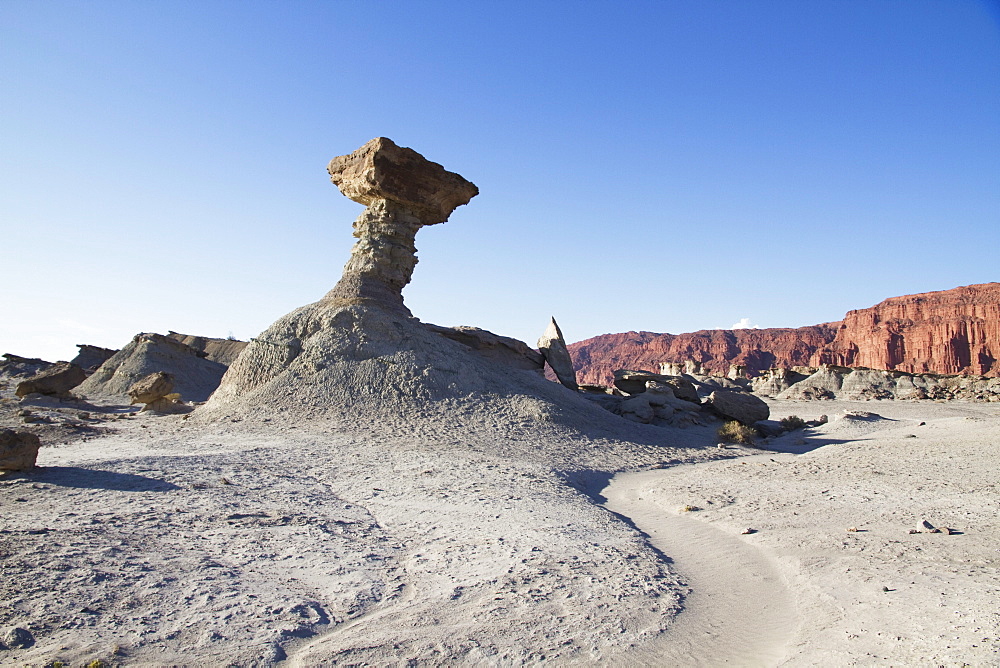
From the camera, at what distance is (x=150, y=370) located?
29359mm

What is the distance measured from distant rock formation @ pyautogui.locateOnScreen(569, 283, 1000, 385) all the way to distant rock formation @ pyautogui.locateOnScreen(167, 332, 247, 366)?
38.5 metres

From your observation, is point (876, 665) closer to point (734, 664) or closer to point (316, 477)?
→ point (734, 664)

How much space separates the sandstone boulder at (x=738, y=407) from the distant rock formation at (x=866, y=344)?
37332mm

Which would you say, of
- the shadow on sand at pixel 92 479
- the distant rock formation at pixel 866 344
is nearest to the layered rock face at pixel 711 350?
the distant rock formation at pixel 866 344

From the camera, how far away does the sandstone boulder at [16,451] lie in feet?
25.4

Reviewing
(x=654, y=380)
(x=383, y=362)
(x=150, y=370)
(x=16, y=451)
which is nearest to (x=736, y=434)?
(x=654, y=380)

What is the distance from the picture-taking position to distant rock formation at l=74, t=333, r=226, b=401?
28969mm

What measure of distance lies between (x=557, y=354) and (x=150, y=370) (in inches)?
821

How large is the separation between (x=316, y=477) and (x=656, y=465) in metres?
7.68

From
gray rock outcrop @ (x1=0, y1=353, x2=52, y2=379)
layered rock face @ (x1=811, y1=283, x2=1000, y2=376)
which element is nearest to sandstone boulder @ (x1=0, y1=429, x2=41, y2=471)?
gray rock outcrop @ (x1=0, y1=353, x2=52, y2=379)

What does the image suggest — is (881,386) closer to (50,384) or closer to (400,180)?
(400,180)

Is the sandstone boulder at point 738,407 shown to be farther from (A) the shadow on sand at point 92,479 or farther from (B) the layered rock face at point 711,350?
(B) the layered rock face at point 711,350

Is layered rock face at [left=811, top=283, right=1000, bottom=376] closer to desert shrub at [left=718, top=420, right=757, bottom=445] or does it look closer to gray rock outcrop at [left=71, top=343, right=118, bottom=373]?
desert shrub at [left=718, top=420, right=757, bottom=445]

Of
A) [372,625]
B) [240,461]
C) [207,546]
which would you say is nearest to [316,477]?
[240,461]
